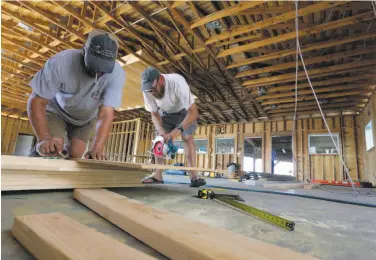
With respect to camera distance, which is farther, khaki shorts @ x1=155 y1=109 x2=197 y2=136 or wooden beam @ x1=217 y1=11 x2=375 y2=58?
wooden beam @ x1=217 y1=11 x2=375 y2=58

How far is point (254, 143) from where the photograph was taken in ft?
41.8

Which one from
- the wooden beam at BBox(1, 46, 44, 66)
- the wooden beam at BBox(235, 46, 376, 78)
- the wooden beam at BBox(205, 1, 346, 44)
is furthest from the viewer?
the wooden beam at BBox(1, 46, 44, 66)

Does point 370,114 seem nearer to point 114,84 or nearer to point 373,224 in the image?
point 373,224

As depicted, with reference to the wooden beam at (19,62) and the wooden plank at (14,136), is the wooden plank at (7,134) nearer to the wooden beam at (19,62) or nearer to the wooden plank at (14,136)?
the wooden plank at (14,136)

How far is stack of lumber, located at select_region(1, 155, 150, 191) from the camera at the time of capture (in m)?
1.27

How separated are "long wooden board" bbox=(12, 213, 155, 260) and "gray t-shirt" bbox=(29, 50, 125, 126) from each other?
1.32 m

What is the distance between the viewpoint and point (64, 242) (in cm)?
57

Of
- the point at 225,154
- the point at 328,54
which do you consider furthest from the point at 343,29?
the point at 225,154

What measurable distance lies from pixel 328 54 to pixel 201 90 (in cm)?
403

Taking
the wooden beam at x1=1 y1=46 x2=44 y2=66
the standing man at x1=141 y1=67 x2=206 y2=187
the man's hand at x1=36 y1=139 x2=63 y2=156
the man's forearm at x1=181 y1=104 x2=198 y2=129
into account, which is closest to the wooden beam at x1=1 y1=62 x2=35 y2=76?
the wooden beam at x1=1 y1=46 x2=44 y2=66

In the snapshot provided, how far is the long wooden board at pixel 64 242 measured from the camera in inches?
21.1

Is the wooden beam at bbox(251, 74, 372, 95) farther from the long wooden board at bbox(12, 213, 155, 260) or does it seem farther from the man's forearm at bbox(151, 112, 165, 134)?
the long wooden board at bbox(12, 213, 155, 260)

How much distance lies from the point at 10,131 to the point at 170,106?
47.3 feet

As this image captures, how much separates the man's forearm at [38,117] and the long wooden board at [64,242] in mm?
1078
